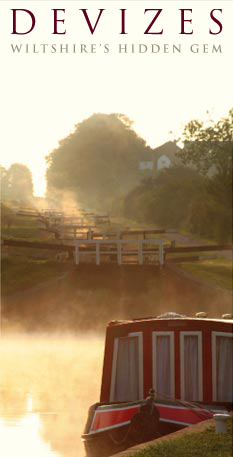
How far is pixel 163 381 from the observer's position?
979 inches

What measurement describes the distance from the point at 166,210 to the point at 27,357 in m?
58.1

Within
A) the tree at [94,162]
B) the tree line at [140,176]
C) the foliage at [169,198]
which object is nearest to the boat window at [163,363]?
the tree line at [140,176]

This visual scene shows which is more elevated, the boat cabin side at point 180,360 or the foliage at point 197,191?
the foliage at point 197,191

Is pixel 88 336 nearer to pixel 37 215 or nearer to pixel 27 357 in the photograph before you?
pixel 27 357

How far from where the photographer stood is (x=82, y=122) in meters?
177

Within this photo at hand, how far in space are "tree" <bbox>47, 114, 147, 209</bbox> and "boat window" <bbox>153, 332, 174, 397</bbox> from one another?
131438 mm

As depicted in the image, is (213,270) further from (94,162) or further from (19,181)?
(19,181)

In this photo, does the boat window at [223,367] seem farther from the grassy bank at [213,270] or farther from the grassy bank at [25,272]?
the grassy bank at [213,270]

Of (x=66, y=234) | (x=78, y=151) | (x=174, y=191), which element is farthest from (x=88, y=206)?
(x=66, y=234)

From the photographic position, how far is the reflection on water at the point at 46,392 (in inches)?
1046

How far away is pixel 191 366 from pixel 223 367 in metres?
0.68

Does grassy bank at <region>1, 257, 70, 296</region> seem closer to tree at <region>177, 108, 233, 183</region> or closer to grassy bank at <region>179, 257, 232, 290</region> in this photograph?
grassy bank at <region>179, 257, 232, 290</region>

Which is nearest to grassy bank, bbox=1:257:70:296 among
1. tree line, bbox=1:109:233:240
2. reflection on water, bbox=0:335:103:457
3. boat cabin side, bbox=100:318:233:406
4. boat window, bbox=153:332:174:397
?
reflection on water, bbox=0:335:103:457

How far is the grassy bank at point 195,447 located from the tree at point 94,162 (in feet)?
443
